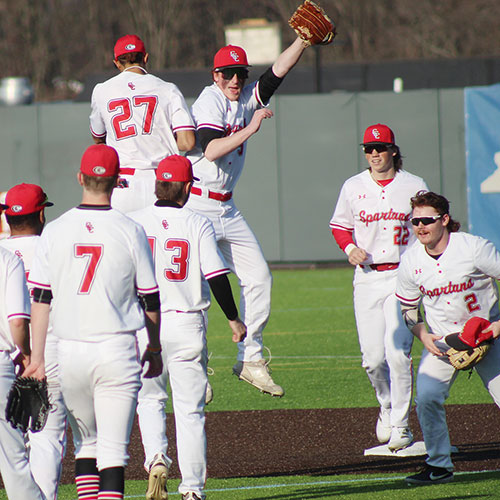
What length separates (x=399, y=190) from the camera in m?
8.78

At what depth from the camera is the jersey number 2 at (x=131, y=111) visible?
318 inches

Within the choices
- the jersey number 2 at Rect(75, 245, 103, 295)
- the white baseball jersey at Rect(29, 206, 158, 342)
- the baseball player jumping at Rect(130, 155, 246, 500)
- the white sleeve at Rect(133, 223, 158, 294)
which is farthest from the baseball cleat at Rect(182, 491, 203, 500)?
the jersey number 2 at Rect(75, 245, 103, 295)

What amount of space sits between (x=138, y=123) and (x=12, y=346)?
2.80 m

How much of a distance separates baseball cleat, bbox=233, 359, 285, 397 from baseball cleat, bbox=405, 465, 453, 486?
1566mm

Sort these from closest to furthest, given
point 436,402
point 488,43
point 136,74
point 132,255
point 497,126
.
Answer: point 132,255
point 436,402
point 136,74
point 497,126
point 488,43

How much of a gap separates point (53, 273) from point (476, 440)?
183 inches

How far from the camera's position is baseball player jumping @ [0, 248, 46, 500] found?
18.6 ft

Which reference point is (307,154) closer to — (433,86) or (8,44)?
(433,86)

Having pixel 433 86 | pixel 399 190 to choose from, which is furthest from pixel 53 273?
pixel 433 86

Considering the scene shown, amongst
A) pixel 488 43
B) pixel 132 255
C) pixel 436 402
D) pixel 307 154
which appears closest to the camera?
pixel 132 255

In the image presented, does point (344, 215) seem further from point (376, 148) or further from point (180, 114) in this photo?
point (180, 114)

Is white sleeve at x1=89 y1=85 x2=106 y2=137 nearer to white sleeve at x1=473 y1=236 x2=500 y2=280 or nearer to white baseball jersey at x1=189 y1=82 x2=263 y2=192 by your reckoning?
white baseball jersey at x1=189 y1=82 x2=263 y2=192

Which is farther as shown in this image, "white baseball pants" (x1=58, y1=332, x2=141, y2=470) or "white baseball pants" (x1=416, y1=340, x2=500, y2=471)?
"white baseball pants" (x1=416, y1=340, x2=500, y2=471)

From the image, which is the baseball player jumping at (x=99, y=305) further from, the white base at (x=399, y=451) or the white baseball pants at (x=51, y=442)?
the white base at (x=399, y=451)
